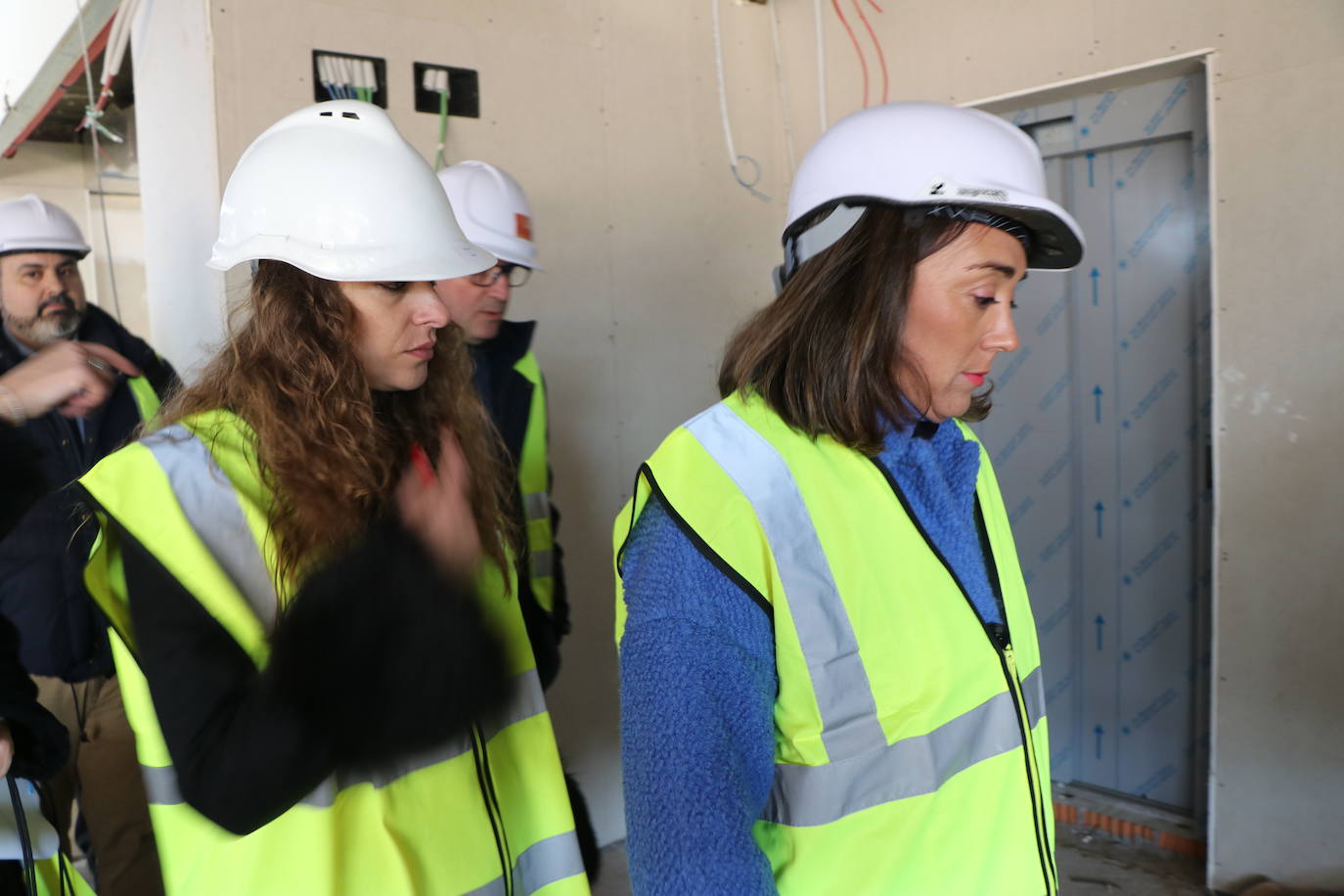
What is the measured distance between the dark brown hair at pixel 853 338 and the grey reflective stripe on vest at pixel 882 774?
30cm

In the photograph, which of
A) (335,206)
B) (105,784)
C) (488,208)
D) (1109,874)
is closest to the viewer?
(335,206)

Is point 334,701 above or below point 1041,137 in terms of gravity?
below

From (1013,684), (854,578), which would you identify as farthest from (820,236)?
(1013,684)

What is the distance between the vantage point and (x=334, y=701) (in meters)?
0.91

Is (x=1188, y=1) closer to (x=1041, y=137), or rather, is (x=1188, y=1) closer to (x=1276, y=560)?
(x=1041, y=137)

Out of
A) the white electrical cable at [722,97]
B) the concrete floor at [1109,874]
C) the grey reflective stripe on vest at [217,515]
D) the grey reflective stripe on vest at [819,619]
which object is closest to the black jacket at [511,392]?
the concrete floor at [1109,874]

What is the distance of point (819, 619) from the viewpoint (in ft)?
3.12

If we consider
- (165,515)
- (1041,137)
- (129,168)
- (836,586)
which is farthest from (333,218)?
(129,168)

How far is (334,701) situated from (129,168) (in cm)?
693

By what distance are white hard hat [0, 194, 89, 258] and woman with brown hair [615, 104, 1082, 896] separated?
235 centimetres

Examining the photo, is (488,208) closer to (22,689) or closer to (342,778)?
(22,689)

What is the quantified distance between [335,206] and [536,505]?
127cm

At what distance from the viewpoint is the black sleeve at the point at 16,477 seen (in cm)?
125

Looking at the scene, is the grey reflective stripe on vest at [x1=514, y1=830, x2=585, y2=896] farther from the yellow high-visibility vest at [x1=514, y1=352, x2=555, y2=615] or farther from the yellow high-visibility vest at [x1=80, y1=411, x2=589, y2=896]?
the yellow high-visibility vest at [x1=514, y1=352, x2=555, y2=615]
